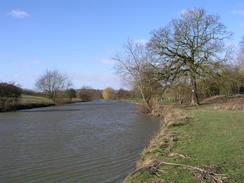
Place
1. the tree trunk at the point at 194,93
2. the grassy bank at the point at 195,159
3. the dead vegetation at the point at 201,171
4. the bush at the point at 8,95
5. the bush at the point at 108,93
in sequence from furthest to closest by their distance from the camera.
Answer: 1. the bush at the point at 108,93
2. the bush at the point at 8,95
3. the tree trunk at the point at 194,93
4. the grassy bank at the point at 195,159
5. the dead vegetation at the point at 201,171

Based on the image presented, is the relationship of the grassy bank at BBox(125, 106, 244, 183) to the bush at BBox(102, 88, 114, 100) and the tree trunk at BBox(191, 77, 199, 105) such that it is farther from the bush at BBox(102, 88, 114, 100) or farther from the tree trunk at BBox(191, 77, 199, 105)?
the bush at BBox(102, 88, 114, 100)

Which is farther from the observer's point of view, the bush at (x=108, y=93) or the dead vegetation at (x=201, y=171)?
the bush at (x=108, y=93)

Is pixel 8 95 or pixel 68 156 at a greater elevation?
pixel 8 95

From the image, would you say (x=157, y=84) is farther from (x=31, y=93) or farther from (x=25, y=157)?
(x=31, y=93)

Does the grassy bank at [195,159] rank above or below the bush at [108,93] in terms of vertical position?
below

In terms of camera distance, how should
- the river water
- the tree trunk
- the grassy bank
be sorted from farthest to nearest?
1. the tree trunk
2. the river water
3. the grassy bank

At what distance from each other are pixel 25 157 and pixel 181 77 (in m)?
27.8

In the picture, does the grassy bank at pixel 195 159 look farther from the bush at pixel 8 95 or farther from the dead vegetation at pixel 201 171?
the bush at pixel 8 95

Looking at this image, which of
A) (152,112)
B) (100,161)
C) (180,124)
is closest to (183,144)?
(100,161)

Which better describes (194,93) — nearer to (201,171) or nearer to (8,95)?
(8,95)

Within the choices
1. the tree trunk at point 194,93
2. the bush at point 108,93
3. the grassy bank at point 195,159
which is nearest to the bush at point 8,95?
the tree trunk at point 194,93

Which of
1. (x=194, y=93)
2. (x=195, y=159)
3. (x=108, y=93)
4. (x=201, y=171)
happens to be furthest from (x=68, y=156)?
(x=108, y=93)

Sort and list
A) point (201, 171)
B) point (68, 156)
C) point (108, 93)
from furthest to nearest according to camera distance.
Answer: point (108, 93), point (68, 156), point (201, 171)

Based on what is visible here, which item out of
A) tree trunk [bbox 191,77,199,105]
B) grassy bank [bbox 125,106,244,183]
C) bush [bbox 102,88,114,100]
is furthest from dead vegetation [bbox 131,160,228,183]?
bush [bbox 102,88,114,100]
